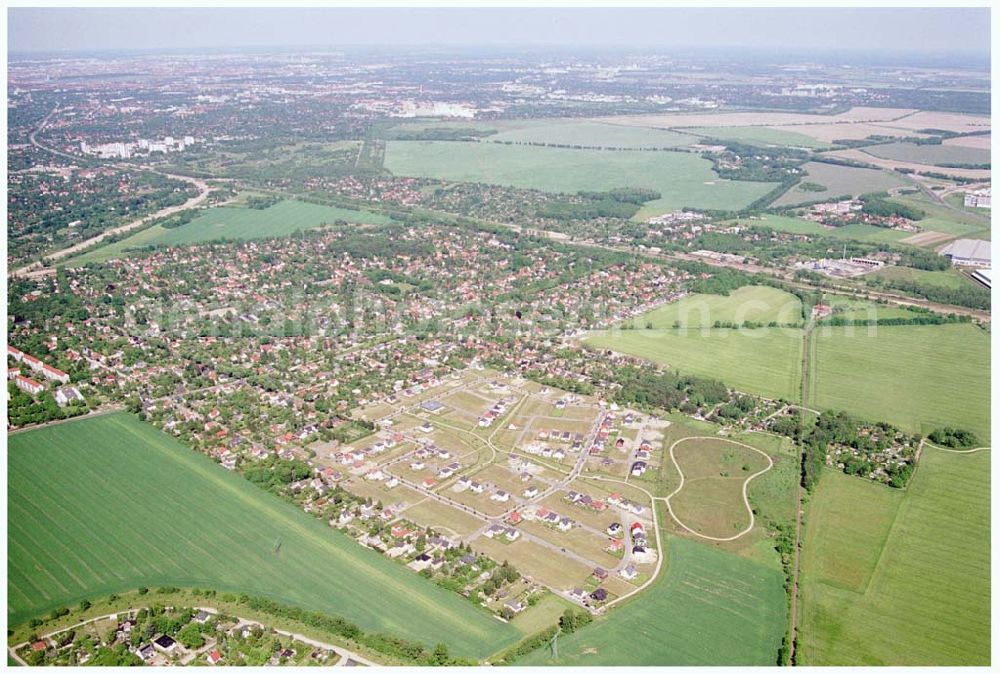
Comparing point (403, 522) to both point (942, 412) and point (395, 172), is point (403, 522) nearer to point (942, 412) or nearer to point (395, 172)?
point (942, 412)

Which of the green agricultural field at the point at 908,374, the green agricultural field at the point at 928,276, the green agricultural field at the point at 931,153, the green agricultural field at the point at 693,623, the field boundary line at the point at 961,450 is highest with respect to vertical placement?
the green agricultural field at the point at 931,153

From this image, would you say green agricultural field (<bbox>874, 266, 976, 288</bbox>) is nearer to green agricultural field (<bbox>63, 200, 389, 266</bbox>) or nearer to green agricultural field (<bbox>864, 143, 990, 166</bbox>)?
green agricultural field (<bbox>63, 200, 389, 266</bbox>)

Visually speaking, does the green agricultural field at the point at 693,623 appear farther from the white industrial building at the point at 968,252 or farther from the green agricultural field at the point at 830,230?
the green agricultural field at the point at 830,230

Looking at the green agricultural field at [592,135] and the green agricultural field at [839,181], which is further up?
the green agricultural field at [592,135]

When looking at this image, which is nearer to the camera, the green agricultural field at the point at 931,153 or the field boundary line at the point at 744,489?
the field boundary line at the point at 744,489

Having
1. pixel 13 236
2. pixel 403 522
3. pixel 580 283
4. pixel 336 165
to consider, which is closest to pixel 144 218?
pixel 13 236

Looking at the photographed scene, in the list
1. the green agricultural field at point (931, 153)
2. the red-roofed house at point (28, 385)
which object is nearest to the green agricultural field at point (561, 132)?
the green agricultural field at point (931, 153)

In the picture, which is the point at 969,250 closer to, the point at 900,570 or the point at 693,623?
the point at 900,570

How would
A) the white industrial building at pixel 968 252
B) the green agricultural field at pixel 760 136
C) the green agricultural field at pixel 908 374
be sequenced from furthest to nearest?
the green agricultural field at pixel 760 136
the white industrial building at pixel 968 252
the green agricultural field at pixel 908 374
